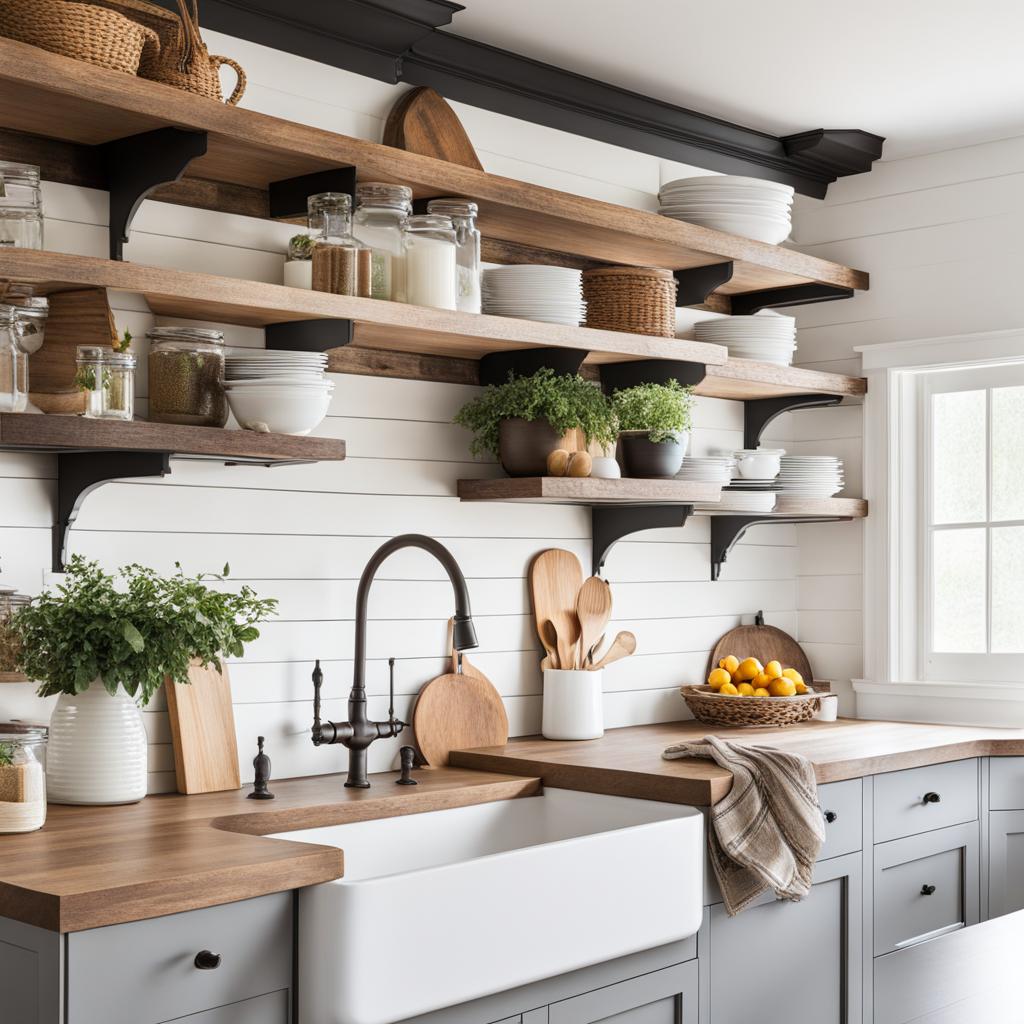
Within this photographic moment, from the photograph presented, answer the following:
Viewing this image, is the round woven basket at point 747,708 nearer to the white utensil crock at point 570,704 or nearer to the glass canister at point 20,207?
the white utensil crock at point 570,704

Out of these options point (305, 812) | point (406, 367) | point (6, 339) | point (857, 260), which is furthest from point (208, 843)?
point (857, 260)

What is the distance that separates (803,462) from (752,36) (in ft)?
3.78

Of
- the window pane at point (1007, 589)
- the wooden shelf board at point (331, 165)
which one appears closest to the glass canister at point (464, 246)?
the wooden shelf board at point (331, 165)

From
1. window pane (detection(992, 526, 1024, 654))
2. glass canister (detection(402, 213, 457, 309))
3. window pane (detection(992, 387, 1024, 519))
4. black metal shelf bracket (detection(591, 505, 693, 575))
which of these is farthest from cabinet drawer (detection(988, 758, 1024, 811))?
glass canister (detection(402, 213, 457, 309))

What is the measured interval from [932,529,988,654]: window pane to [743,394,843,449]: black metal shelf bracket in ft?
1.62

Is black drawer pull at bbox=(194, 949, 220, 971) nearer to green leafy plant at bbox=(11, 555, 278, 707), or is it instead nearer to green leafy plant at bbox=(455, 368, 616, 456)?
green leafy plant at bbox=(11, 555, 278, 707)

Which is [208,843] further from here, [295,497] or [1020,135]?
[1020,135]

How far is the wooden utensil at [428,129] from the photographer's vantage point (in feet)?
9.41

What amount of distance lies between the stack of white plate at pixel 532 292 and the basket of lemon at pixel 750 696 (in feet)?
3.47

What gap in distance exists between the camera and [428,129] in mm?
2900

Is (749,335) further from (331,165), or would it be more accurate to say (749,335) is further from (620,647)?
(331,165)

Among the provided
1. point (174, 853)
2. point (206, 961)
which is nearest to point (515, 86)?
point (174, 853)

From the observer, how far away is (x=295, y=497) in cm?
274

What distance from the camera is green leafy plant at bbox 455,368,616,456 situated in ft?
9.50
